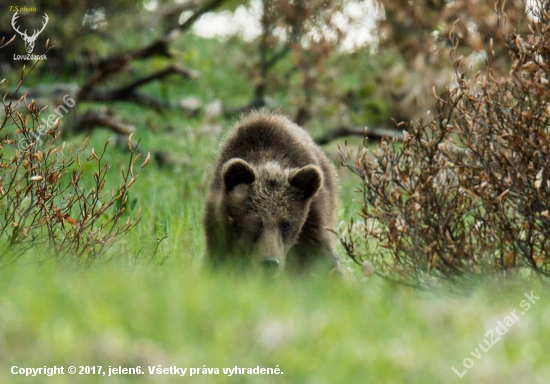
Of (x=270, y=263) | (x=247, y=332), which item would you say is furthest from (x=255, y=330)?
(x=270, y=263)

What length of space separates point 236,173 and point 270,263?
2.84 ft

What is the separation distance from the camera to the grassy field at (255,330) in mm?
3688

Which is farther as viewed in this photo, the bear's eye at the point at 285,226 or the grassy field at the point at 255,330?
the bear's eye at the point at 285,226

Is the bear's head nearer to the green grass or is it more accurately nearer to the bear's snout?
the bear's snout

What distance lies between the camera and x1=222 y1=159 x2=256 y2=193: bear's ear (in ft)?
22.9

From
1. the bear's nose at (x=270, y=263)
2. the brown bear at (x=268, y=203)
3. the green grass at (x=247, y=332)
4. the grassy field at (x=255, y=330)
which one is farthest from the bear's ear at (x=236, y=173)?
the green grass at (x=247, y=332)

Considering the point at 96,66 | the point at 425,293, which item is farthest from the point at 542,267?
the point at 96,66

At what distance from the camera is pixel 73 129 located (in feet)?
40.7

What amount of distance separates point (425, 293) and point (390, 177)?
917 millimetres

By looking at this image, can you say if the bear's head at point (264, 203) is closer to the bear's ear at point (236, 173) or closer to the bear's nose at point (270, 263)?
the bear's ear at point (236, 173)

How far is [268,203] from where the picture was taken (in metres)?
7.05

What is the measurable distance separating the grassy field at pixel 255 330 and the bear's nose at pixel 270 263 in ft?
3.51

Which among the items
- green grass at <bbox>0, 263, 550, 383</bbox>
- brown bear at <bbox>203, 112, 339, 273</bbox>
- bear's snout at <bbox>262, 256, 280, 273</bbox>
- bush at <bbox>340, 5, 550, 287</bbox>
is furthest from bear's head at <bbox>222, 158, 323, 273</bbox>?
green grass at <bbox>0, 263, 550, 383</bbox>

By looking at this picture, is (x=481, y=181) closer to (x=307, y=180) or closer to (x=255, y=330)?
(x=307, y=180)
